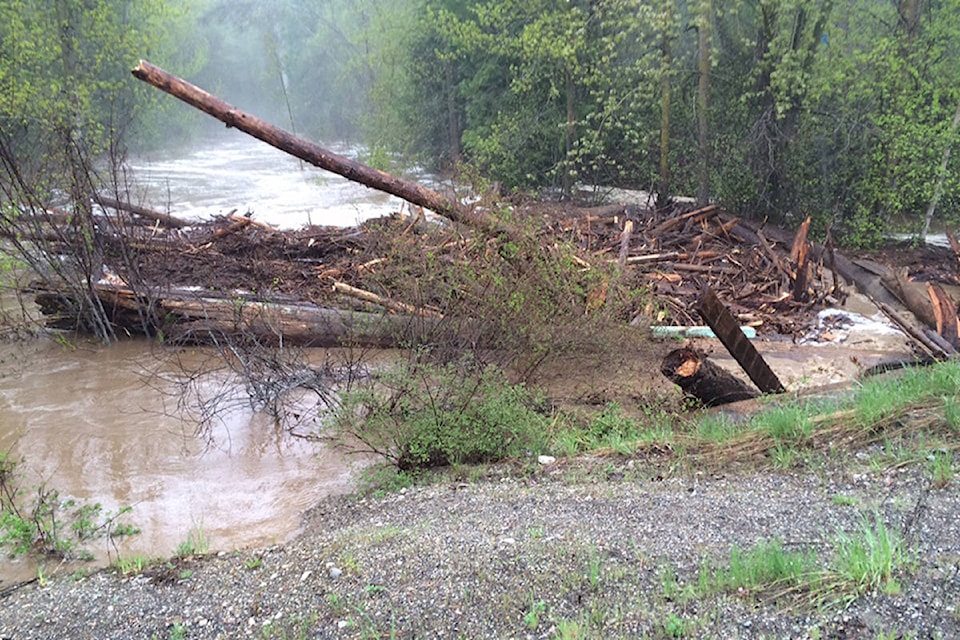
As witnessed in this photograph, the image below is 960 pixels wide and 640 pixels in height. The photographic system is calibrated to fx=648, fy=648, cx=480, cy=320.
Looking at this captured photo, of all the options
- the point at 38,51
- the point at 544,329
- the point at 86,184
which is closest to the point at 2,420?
the point at 86,184

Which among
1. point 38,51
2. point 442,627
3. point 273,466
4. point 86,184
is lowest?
point 273,466

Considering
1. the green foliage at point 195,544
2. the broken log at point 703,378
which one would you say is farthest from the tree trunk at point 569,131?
the green foliage at point 195,544

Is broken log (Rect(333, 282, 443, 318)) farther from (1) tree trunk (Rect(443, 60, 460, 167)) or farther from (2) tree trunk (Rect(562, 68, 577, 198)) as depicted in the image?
(1) tree trunk (Rect(443, 60, 460, 167))

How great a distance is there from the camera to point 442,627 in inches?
129

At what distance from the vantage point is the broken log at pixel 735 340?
6227 mm

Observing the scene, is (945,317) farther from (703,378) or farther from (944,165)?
(944,165)

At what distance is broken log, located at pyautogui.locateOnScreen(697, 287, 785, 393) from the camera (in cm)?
623

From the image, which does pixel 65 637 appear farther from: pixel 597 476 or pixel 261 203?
pixel 261 203

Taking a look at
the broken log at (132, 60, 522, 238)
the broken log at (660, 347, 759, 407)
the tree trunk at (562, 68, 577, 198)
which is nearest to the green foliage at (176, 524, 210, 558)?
the broken log at (660, 347, 759, 407)

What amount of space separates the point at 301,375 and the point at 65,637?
4.11 m

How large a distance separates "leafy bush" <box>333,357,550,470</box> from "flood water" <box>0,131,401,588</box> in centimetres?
83

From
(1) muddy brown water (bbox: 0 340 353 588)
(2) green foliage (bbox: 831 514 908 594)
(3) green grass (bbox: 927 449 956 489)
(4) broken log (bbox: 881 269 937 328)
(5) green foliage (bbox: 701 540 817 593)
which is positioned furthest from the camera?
(4) broken log (bbox: 881 269 937 328)

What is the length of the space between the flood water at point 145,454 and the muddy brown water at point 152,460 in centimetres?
1

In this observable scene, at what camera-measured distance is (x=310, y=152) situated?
9.25 metres
